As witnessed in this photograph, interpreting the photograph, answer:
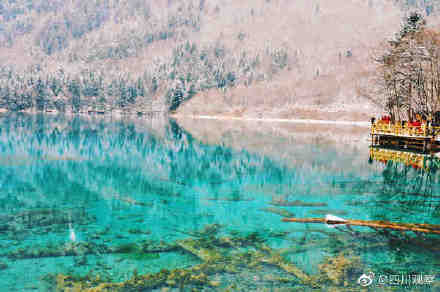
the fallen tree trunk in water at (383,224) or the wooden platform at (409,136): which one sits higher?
the wooden platform at (409,136)

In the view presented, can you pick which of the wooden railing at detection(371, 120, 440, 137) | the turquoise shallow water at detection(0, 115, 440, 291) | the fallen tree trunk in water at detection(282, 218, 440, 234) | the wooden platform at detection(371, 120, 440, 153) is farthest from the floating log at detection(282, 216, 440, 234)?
the wooden railing at detection(371, 120, 440, 137)

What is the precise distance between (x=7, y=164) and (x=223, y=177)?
2141 centimetres

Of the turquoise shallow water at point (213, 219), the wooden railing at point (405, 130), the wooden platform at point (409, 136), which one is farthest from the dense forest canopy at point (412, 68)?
the turquoise shallow water at point (213, 219)

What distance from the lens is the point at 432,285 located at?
1523 cm

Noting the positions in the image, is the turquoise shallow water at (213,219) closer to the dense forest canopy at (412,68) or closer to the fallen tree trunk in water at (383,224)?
the fallen tree trunk in water at (383,224)

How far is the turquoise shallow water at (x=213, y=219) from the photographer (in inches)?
646

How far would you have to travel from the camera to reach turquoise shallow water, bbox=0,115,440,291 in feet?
53.8

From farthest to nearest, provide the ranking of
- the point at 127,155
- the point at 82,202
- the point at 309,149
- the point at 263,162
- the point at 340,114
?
1. the point at 340,114
2. the point at 309,149
3. the point at 127,155
4. the point at 263,162
5. the point at 82,202

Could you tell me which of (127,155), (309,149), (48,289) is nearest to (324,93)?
(309,149)

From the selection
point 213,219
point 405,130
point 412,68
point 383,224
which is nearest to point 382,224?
point 383,224

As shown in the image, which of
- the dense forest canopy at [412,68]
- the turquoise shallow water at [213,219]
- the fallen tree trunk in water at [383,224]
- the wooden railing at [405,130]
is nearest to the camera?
the turquoise shallow water at [213,219]

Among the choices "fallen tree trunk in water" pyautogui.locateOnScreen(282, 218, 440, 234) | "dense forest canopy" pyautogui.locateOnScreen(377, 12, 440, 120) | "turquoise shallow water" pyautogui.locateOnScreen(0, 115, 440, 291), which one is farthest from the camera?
"dense forest canopy" pyautogui.locateOnScreen(377, 12, 440, 120)

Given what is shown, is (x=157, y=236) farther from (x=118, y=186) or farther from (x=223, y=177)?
(x=223, y=177)

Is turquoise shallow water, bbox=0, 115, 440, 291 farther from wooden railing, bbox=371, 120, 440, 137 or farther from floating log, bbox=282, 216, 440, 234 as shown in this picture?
wooden railing, bbox=371, 120, 440, 137
